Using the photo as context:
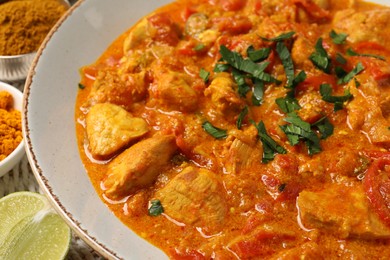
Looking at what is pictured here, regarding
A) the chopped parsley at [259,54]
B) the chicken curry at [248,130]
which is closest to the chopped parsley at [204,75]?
the chicken curry at [248,130]

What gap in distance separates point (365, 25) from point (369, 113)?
143cm

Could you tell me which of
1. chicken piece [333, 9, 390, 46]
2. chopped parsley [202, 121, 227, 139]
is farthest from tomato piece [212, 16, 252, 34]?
chopped parsley [202, 121, 227, 139]

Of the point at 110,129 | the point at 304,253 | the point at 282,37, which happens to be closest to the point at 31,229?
the point at 110,129

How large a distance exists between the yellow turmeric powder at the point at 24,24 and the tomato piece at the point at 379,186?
434cm

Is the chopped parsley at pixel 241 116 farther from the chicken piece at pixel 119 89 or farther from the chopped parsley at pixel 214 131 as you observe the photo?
the chicken piece at pixel 119 89

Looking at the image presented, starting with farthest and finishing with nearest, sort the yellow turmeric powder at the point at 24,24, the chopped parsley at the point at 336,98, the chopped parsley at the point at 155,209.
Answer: the yellow turmeric powder at the point at 24,24, the chopped parsley at the point at 336,98, the chopped parsley at the point at 155,209

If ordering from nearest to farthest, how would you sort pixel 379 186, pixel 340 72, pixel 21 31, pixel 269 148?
pixel 379 186 < pixel 269 148 < pixel 340 72 < pixel 21 31

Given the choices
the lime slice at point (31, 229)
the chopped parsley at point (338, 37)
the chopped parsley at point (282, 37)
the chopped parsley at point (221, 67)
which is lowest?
the lime slice at point (31, 229)

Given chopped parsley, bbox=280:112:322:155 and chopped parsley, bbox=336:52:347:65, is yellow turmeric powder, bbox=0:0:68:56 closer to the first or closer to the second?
chopped parsley, bbox=280:112:322:155

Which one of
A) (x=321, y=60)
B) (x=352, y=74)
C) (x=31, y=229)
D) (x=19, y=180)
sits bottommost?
(x=19, y=180)

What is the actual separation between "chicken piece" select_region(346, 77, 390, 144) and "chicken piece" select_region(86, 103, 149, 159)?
2.06 m

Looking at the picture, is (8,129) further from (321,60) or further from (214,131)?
(321,60)

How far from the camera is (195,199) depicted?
4.91 meters

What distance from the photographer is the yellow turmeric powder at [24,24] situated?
6.97m
